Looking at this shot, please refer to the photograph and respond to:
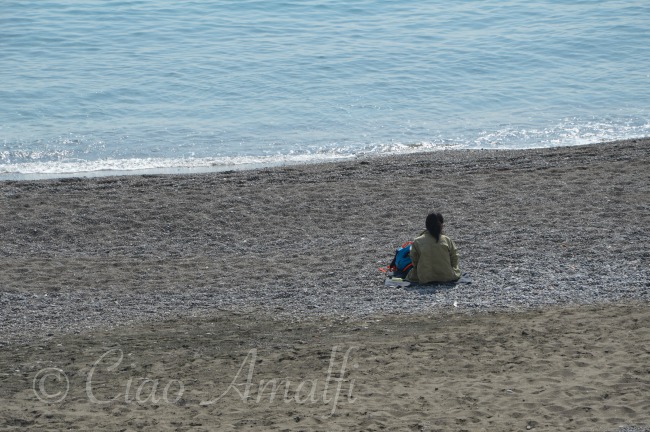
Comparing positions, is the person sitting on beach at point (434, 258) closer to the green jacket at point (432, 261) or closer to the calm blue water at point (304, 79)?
the green jacket at point (432, 261)

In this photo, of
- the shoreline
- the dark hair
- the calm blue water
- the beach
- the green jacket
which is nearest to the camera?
the beach

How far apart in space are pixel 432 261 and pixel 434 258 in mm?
41

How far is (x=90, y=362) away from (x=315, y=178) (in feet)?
23.3

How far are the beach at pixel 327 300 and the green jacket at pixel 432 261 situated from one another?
0.17 m

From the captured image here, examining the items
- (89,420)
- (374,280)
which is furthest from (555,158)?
(89,420)

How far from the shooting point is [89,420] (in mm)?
7344

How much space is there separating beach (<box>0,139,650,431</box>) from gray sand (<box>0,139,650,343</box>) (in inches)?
1.6

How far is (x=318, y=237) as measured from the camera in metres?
12.4

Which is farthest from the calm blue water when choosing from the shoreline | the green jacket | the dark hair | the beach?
the green jacket

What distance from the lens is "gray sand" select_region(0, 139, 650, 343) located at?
1002 centimetres

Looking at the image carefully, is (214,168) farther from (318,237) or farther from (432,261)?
(432,261)

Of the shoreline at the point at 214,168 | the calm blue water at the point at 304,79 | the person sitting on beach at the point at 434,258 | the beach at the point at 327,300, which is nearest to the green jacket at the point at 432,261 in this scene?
the person sitting on beach at the point at 434,258

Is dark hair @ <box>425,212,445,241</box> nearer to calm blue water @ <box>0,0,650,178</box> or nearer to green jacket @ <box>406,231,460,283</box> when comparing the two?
green jacket @ <box>406,231,460,283</box>

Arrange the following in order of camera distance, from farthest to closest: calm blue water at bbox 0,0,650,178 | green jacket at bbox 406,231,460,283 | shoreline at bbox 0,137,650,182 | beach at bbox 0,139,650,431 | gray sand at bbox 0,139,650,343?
calm blue water at bbox 0,0,650,178, shoreline at bbox 0,137,650,182, green jacket at bbox 406,231,460,283, gray sand at bbox 0,139,650,343, beach at bbox 0,139,650,431
